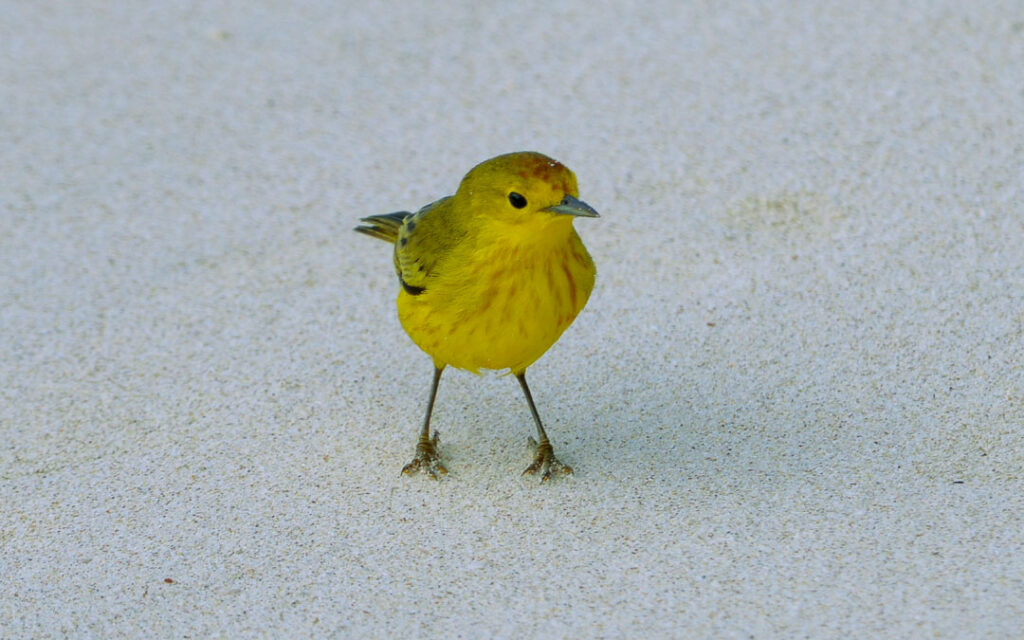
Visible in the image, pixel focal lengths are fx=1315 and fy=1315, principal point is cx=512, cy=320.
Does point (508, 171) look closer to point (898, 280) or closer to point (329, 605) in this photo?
point (329, 605)

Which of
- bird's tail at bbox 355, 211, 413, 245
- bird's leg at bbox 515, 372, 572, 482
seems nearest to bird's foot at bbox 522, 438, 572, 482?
bird's leg at bbox 515, 372, 572, 482

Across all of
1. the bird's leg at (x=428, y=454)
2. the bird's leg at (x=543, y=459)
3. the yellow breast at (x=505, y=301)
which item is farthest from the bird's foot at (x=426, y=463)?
the yellow breast at (x=505, y=301)

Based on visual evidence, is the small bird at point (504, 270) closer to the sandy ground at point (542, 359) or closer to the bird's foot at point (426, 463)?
the bird's foot at point (426, 463)

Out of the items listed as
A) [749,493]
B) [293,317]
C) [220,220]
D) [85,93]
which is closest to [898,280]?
[749,493]

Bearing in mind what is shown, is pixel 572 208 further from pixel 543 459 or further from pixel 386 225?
pixel 386 225

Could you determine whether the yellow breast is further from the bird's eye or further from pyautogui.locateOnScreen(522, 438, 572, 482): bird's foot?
pyautogui.locateOnScreen(522, 438, 572, 482): bird's foot

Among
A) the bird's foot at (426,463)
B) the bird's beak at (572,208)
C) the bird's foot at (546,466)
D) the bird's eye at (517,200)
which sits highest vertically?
the bird's beak at (572,208)
